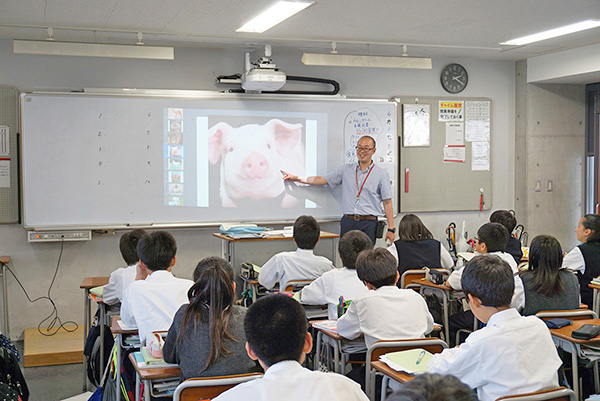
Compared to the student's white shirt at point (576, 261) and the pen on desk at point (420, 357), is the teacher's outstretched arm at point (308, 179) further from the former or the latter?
the pen on desk at point (420, 357)

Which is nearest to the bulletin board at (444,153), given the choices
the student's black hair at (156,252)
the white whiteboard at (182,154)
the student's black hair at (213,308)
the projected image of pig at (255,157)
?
the white whiteboard at (182,154)

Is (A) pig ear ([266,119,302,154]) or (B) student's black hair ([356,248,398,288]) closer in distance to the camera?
(B) student's black hair ([356,248,398,288])

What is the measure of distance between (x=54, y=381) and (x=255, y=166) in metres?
2.88

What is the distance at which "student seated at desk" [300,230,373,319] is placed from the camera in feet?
12.5

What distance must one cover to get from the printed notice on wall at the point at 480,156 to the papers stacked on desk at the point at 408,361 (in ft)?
17.1

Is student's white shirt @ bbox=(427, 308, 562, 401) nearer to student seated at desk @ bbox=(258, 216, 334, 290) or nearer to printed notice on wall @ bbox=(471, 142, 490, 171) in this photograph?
student seated at desk @ bbox=(258, 216, 334, 290)

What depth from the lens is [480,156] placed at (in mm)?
7621

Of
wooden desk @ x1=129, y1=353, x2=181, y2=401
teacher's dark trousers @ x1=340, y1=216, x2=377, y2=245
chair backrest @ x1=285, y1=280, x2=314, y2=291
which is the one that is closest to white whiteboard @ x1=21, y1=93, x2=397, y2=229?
teacher's dark trousers @ x1=340, y1=216, x2=377, y2=245

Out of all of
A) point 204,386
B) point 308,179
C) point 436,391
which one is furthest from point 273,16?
point 436,391

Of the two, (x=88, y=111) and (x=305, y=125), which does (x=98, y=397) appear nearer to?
(x=88, y=111)

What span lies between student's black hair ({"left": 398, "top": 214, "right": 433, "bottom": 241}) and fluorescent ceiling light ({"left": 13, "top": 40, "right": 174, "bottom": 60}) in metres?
2.40

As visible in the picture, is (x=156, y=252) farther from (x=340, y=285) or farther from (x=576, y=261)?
(x=576, y=261)

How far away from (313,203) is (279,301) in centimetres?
497

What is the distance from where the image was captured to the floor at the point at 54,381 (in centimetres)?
452
